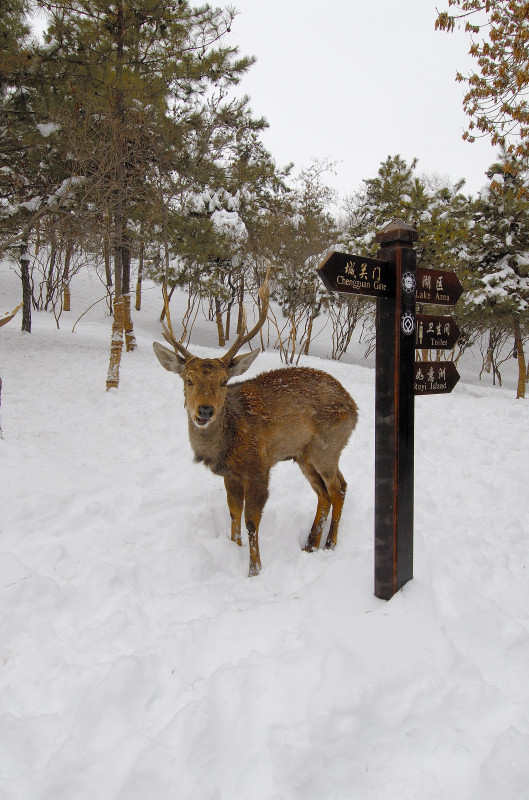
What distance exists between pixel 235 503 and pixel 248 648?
5.37ft

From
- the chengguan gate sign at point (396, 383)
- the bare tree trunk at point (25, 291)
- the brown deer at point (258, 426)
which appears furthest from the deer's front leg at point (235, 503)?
the bare tree trunk at point (25, 291)

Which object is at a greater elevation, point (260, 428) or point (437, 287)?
point (437, 287)

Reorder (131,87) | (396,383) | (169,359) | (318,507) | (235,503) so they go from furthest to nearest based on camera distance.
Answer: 1. (131,87)
2. (318,507)
3. (235,503)
4. (169,359)
5. (396,383)

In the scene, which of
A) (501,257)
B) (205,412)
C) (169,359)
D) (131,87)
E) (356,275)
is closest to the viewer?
(356,275)

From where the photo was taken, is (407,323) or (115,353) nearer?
(407,323)

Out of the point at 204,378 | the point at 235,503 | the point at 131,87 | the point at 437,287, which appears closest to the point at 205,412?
the point at 204,378

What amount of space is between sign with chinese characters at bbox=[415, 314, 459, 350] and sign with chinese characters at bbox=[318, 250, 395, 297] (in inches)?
14.5

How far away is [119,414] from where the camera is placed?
28.8 ft

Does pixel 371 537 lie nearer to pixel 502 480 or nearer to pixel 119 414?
pixel 502 480

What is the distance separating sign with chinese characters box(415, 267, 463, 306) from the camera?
3.42 meters

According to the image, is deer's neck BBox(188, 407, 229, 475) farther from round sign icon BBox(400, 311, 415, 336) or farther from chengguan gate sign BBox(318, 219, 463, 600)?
round sign icon BBox(400, 311, 415, 336)

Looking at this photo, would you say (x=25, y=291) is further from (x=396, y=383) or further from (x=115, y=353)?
(x=396, y=383)

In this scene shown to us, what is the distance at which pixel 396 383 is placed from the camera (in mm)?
3240

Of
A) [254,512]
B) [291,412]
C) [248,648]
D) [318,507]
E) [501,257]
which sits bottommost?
[248,648]
